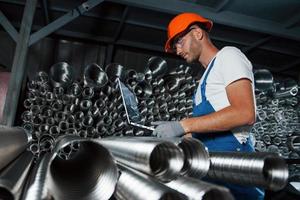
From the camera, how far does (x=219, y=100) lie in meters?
1.15

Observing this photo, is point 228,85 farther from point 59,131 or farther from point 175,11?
point 59,131

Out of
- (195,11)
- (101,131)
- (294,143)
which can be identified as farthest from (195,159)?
(294,143)

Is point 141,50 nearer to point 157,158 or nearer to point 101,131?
point 101,131

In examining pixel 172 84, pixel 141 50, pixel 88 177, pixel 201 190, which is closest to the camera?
pixel 201 190

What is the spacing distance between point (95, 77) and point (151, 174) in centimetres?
181

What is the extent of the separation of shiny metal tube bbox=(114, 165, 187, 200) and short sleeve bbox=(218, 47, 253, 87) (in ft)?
1.93

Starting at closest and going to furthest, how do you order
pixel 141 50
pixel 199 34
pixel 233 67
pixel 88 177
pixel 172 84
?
pixel 88 177 → pixel 233 67 → pixel 199 34 → pixel 172 84 → pixel 141 50

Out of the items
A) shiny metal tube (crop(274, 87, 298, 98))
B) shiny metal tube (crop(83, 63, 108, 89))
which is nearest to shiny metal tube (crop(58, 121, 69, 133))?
shiny metal tube (crop(83, 63, 108, 89))

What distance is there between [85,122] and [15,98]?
0.49m

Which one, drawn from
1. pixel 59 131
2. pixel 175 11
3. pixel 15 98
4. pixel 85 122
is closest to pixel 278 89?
pixel 175 11

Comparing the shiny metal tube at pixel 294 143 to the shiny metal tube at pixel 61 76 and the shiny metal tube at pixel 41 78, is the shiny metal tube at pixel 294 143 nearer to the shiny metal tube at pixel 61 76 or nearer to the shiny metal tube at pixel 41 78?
the shiny metal tube at pixel 61 76

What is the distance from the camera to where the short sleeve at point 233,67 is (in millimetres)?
1041

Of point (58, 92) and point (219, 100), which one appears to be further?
point (58, 92)

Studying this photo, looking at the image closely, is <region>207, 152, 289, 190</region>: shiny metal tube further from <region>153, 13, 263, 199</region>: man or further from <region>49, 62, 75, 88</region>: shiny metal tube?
<region>49, 62, 75, 88</region>: shiny metal tube
